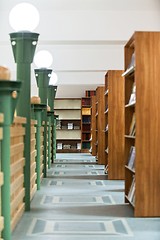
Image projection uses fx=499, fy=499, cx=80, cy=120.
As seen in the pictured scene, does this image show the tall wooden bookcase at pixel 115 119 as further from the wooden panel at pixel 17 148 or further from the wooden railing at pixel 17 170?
the wooden panel at pixel 17 148

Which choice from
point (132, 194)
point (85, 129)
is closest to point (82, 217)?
point (132, 194)

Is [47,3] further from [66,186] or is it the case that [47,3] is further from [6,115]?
[6,115]

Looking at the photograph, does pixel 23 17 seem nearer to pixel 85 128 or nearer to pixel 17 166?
pixel 17 166

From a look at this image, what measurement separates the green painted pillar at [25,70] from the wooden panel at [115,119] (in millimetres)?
3584

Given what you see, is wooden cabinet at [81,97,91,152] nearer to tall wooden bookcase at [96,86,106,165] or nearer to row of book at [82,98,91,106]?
row of book at [82,98,91,106]

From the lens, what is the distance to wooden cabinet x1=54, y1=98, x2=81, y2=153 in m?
22.0

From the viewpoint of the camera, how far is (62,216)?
5766 mm

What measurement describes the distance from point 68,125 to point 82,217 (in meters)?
16.7

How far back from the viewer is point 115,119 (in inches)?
381

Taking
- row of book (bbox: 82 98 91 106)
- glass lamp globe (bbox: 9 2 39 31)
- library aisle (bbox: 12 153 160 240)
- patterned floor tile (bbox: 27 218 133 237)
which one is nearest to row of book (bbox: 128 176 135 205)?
library aisle (bbox: 12 153 160 240)

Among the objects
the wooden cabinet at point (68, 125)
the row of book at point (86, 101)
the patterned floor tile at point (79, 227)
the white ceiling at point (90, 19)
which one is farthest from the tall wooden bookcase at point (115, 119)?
the wooden cabinet at point (68, 125)

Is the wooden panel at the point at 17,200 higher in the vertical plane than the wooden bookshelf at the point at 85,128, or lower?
lower

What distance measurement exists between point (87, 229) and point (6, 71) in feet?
6.20

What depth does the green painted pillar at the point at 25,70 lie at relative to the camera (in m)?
6.14
